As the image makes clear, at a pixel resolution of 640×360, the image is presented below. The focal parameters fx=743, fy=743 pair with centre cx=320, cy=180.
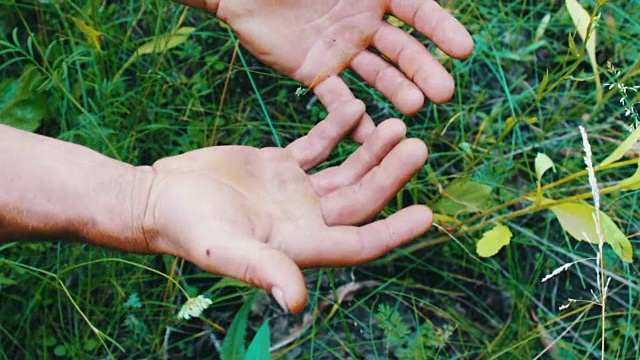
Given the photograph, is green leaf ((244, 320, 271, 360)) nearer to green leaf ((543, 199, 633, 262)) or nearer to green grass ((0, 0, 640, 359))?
green grass ((0, 0, 640, 359))

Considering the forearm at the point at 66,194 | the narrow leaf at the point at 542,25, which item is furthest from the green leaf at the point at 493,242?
the narrow leaf at the point at 542,25

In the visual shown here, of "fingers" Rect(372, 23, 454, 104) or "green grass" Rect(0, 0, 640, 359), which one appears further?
"green grass" Rect(0, 0, 640, 359)

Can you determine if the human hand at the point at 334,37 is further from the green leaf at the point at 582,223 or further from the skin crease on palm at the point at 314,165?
the green leaf at the point at 582,223

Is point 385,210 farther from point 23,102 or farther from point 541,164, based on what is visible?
point 23,102

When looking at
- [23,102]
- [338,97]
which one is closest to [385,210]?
[338,97]

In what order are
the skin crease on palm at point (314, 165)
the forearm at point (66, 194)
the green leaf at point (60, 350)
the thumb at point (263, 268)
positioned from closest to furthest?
1. the thumb at point (263, 268)
2. the skin crease on palm at point (314, 165)
3. the forearm at point (66, 194)
4. the green leaf at point (60, 350)

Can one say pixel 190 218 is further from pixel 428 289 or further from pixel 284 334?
pixel 428 289

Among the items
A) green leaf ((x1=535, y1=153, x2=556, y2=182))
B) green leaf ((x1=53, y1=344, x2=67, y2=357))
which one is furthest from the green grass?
green leaf ((x1=535, y1=153, x2=556, y2=182))
